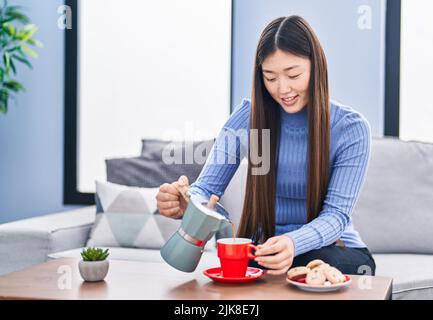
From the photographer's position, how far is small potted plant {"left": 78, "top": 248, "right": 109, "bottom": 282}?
3.42 feet

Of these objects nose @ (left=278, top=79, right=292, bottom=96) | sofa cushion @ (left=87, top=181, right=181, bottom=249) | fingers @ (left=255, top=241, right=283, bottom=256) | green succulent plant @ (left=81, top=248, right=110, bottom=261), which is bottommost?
sofa cushion @ (left=87, top=181, right=181, bottom=249)

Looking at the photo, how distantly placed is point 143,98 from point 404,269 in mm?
1223

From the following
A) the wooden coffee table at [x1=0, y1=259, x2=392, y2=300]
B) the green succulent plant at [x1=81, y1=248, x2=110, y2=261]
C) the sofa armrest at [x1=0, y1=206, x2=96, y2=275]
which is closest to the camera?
the wooden coffee table at [x1=0, y1=259, x2=392, y2=300]

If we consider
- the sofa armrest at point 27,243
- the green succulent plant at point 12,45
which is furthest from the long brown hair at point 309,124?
the green succulent plant at point 12,45

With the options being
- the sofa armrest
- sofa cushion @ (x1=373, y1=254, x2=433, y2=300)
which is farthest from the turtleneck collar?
the sofa armrest

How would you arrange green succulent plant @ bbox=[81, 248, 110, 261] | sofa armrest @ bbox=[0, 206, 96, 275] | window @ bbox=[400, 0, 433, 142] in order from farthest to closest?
1. window @ bbox=[400, 0, 433, 142]
2. sofa armrest @ bbox=[0, 206, 96, 275]
3. green succulent plant @ bbox=[81, 248, 110, 261]

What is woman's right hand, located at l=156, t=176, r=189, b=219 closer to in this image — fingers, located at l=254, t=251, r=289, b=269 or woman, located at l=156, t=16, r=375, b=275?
woman, located at l=156, t=16, r=375, b=275

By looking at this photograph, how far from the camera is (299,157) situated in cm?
131

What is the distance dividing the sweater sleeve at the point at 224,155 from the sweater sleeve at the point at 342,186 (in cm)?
21

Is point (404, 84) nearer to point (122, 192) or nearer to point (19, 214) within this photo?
point (122, 192)

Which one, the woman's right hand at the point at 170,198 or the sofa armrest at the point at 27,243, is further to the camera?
the sofa armrest at the point at 27,243

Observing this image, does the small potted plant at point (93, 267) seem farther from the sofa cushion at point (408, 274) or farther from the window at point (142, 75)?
the window at point (142, 75)

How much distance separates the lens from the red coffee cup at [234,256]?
3.34ft

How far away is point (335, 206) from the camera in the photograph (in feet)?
4.02
